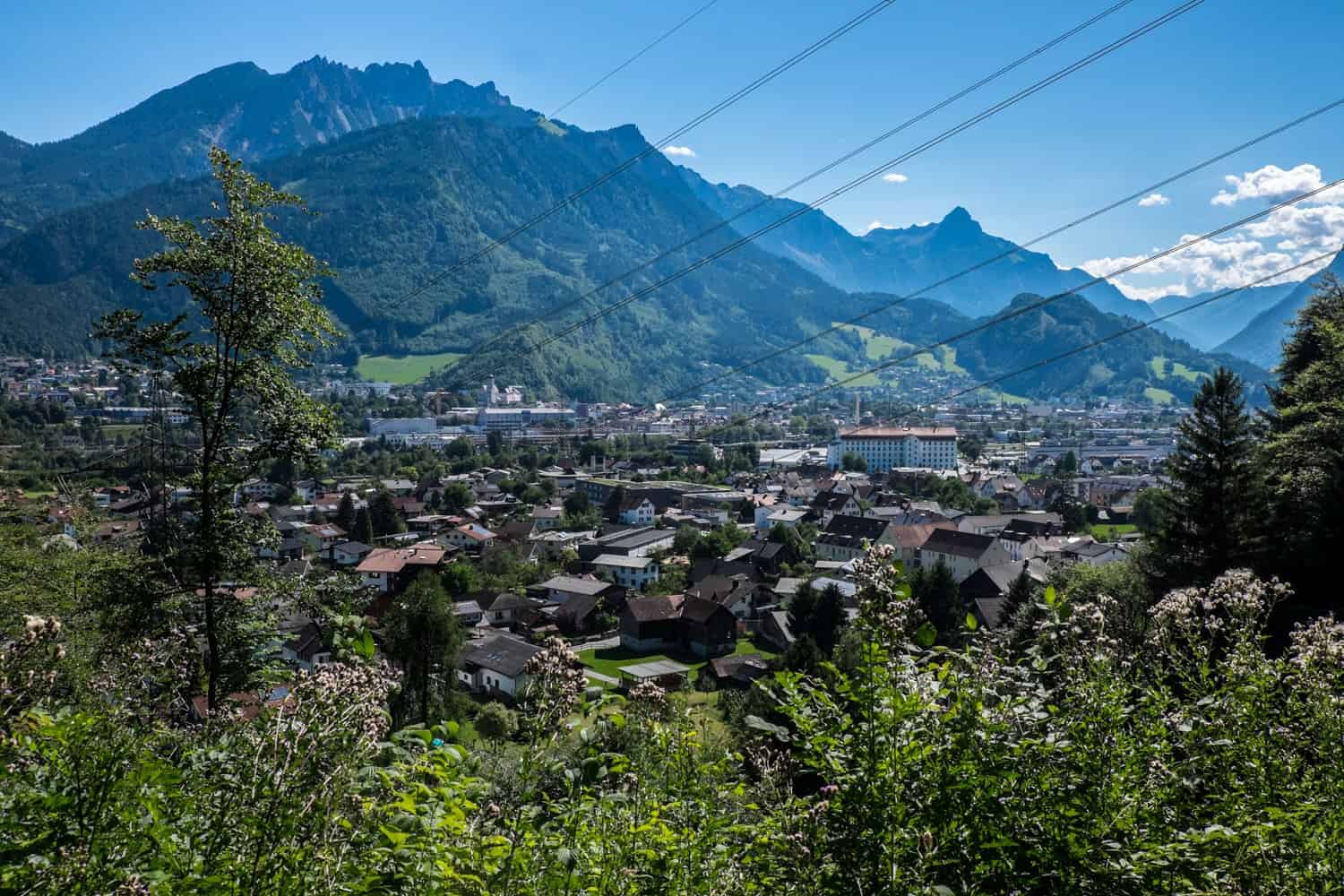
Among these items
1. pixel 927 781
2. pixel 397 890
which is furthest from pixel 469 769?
pixel 927 781

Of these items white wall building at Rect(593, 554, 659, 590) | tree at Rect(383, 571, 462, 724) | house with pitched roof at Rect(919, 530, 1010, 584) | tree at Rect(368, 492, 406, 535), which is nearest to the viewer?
tree at Rect(383, 571, 462, 724)

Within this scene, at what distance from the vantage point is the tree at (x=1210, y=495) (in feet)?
47.9

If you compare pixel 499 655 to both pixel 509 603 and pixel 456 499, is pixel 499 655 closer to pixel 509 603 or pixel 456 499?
pixel 509 603

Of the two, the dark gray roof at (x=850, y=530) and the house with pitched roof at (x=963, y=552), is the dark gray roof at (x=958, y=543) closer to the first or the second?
the house with pitched roof at (x=963, y=552)

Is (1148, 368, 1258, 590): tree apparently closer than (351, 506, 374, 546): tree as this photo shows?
Yes

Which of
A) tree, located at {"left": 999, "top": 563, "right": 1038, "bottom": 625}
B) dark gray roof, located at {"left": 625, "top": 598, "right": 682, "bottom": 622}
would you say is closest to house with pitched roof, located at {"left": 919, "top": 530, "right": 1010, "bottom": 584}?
tree, located at {"left": 999, "top": 563, "right": 1038, "bottom": 625}

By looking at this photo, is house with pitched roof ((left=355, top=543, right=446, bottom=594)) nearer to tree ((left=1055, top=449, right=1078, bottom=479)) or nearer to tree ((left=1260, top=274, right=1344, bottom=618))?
tree ((left=1260, top=274, right=1344, bottom=618))

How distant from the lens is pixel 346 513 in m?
58.5

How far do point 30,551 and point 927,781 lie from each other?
17059 mm

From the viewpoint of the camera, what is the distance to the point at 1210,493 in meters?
15.0

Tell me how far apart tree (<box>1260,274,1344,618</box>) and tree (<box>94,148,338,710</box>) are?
12699 millimetres

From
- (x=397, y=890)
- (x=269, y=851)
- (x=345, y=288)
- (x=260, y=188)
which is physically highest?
(x=345, y=288)

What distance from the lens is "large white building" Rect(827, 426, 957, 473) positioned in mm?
103062

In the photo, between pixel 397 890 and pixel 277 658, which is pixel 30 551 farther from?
pixel 397 890
